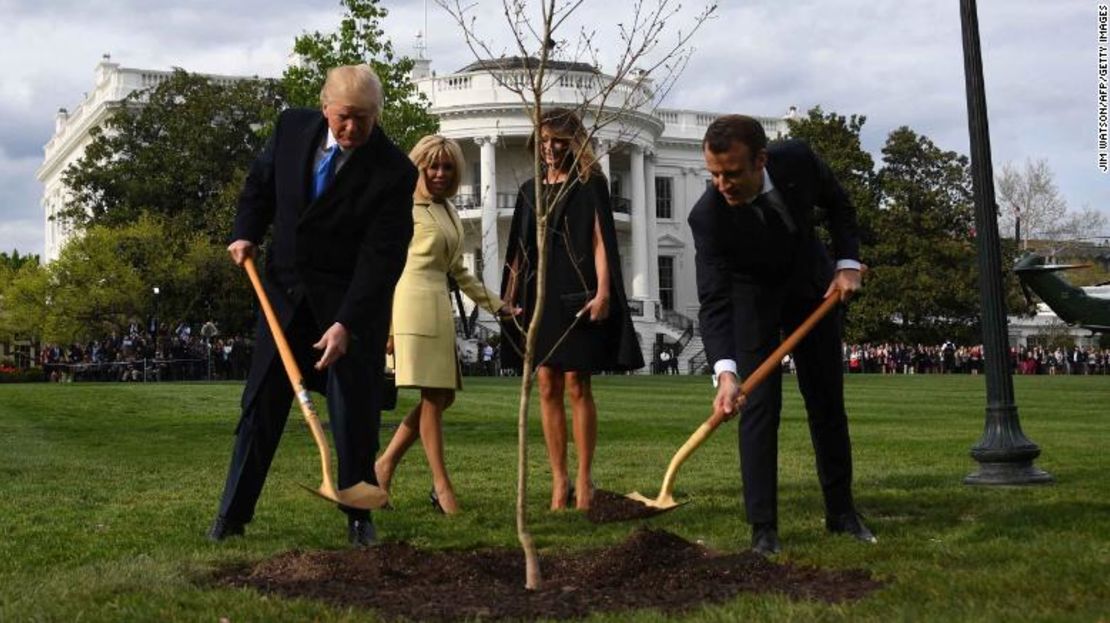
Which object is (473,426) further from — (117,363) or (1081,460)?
(117,363)

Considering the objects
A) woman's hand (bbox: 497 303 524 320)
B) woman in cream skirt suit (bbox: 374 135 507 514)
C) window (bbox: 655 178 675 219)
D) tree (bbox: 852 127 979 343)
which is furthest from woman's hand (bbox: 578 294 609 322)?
window (bbox: 655 178 675 219)

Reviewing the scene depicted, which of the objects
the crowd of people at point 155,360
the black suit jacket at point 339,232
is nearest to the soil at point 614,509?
the black suit jacket at point 339,232

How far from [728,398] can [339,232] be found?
5.80 ft

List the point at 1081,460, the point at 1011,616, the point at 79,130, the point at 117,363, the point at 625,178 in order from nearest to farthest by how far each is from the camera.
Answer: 1. the point at 1011,616
2. the point at 1081,460
3. the point at 117,363
4. the point at 625,178
5. the point at 79,130

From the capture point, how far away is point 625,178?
7050 cm

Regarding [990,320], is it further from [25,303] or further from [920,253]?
[920,253]

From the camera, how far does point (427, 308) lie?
25.9 ft

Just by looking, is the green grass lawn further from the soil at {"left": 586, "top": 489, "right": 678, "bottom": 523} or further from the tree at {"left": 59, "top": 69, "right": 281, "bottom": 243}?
the tree at {"left": 59, "top": 69, "right": 281, "bottom": 243}

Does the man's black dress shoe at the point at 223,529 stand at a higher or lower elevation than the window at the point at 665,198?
lower

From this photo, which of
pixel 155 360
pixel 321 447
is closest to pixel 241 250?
pixel 321 447

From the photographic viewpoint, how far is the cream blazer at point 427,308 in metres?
7.88

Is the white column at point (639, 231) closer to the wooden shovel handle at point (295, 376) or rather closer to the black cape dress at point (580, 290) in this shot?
the black cape dress at point (580, 290)

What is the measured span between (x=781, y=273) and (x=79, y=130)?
86.2m

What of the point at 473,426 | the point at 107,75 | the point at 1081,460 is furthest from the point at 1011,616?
the point at 107,75
